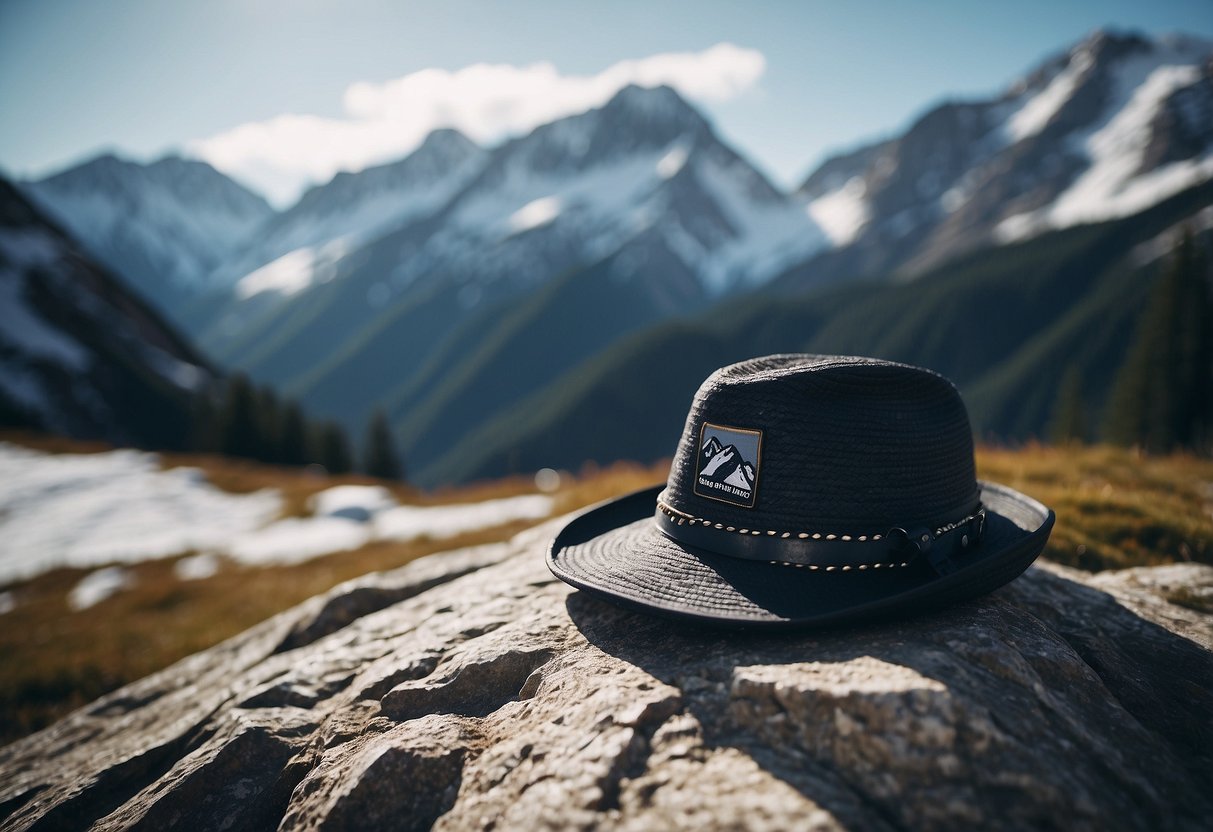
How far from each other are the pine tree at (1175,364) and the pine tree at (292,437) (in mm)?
62532

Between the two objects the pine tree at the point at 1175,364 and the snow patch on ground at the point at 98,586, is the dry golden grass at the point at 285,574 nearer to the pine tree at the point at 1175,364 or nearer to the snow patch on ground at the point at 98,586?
the snow patch on ground at the point at 98,586

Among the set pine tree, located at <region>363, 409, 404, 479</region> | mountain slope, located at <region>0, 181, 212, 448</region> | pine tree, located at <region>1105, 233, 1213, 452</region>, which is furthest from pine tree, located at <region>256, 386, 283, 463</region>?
pine tree, located at <region>1105, 233, 1213, 452</region>

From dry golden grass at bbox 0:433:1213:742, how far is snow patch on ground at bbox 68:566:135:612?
18cm

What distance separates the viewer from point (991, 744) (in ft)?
6.06

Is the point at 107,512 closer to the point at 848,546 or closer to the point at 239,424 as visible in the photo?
the point at 848,546

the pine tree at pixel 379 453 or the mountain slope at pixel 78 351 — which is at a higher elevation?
the mountain slope at pixel 78 351

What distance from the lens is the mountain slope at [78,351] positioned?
62438mm

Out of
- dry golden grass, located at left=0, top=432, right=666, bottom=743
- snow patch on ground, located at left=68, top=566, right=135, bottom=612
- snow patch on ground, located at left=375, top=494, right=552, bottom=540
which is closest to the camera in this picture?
dry golden grass, located at left=0, top=432, right=666, bottom=743

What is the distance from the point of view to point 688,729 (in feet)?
7.06

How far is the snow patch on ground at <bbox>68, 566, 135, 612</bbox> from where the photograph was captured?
33.6ft

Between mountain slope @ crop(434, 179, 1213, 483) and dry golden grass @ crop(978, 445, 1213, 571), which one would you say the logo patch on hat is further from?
mountain slope @ crop(434, 179, 1213, 483)

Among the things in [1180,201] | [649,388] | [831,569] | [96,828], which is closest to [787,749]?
[831,569]

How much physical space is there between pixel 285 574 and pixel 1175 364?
54966 millimetres

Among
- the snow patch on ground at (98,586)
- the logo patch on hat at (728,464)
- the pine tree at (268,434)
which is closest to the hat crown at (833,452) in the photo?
the logo patch on hat at (728,464)
